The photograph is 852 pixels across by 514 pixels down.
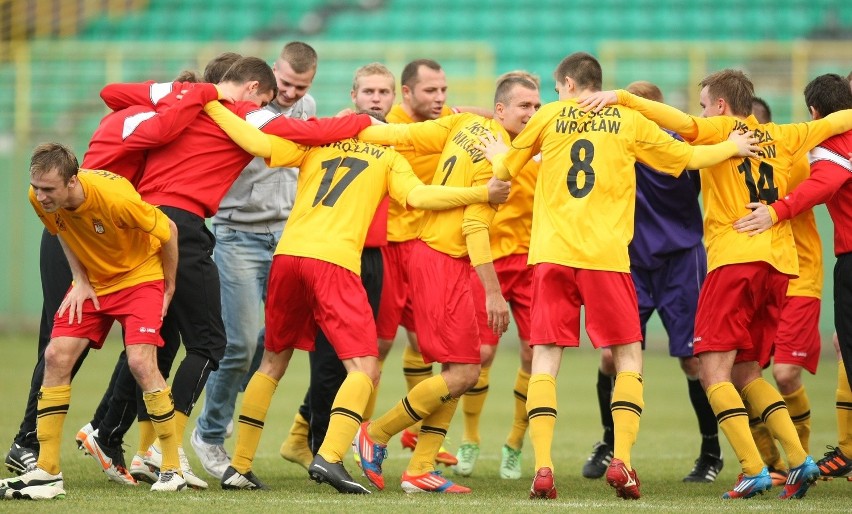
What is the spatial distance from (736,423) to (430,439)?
1665 mm

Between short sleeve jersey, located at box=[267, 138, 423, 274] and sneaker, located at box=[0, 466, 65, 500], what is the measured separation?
163cm

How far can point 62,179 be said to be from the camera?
5516 millimetres

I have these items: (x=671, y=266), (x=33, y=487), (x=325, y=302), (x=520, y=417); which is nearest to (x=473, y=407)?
(x=520, y=417)

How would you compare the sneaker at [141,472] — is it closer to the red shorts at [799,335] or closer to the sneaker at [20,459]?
the sneaker at [20,459]

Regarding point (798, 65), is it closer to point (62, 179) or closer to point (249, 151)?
point (249, 151)

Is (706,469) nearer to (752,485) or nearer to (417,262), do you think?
(752,485)

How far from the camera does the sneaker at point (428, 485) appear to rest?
6.36 meters

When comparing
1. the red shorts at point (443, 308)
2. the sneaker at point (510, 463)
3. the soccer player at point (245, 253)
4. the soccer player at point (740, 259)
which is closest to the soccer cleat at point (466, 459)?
the sneaker at point (510, 463)

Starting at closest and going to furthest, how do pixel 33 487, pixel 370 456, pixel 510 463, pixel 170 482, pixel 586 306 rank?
pixel 33 487 → pixel 170 482 → pixel 586 306 → pixel 370 456 → pixel 510 463

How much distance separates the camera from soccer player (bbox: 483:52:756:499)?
607 cm

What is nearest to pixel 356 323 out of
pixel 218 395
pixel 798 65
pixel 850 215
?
pixel 218 395

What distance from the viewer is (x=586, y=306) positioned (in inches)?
240

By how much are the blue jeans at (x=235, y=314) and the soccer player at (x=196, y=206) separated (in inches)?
26.4

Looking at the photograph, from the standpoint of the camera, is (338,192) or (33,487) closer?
(33,487)
